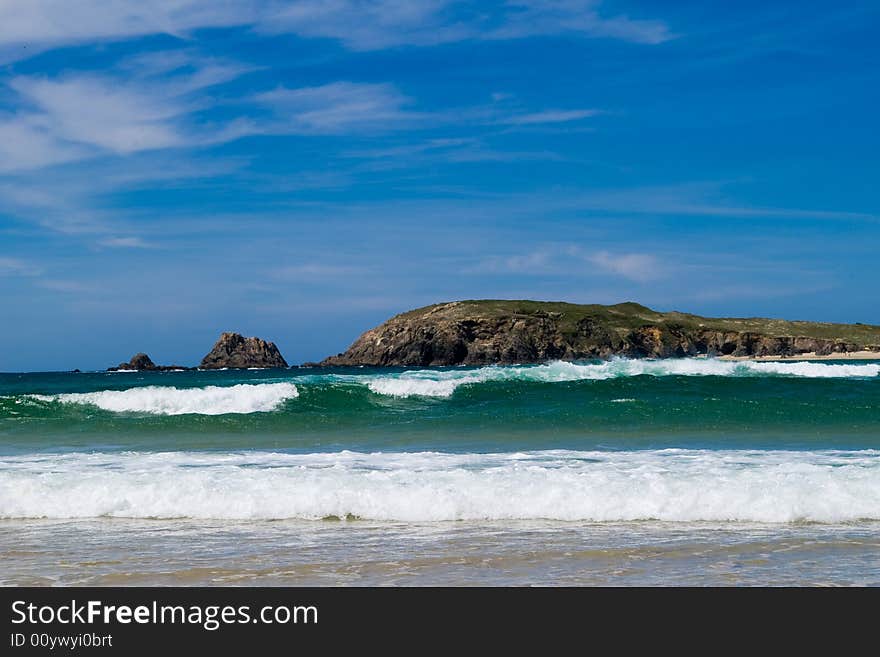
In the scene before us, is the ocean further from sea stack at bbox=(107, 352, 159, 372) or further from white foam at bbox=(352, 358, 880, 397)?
sea stack at bbox=(107, 352, 159, 372)

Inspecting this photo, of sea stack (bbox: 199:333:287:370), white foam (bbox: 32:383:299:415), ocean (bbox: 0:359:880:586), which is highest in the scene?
sea stack (bbox: 199:333:287:370)

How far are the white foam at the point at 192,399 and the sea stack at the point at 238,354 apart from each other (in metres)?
81.2

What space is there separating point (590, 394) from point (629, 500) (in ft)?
51.2

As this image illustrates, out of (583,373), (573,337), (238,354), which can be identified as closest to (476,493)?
(583,373)

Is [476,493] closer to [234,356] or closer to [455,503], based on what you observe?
[455,503]

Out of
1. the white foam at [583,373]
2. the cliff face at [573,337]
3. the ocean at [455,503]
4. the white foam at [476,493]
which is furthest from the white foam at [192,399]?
the cliff face at [573,337]

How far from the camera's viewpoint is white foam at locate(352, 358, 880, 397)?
86.1 ft

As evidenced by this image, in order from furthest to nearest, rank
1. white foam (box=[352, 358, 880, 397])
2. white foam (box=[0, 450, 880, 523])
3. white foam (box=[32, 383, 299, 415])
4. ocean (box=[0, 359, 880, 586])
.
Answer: white foam (box=[352, 358, 880, 397])
white foam (box=[32, 383, 299, 415])
white foam (box=[0, 450, 880, 523])
ocean (box=[0, 359, 880, 586])

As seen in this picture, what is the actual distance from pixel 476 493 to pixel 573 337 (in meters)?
84.7

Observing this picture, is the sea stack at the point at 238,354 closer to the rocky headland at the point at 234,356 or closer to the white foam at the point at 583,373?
the rocky headland at the point at 234,356

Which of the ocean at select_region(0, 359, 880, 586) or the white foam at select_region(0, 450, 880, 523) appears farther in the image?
the white foam at select_region(0, 450, 880, 523)

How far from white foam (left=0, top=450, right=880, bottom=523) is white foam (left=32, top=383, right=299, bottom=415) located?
12666 millimetres

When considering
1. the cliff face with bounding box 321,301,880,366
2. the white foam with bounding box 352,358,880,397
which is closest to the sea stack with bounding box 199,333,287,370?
the cliff face with bounding box 321,301,880,366
